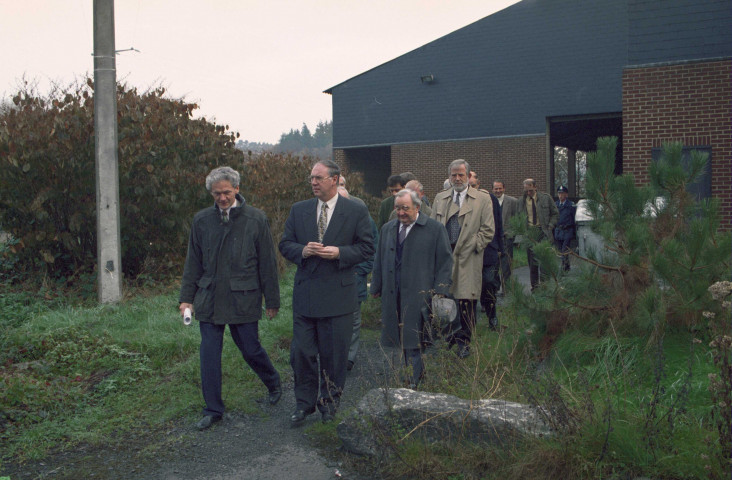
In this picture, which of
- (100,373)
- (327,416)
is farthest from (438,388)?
(100,373)

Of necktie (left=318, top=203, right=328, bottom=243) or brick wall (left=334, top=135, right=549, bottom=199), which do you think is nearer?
necktie (left=318, top=203, right=328, bottom=243)

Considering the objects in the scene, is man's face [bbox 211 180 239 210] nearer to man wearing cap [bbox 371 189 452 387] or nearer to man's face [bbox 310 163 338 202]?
man's face [bbox 310 163 338 202]

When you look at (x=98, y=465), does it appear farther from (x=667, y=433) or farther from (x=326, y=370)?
(x=667, y=433)

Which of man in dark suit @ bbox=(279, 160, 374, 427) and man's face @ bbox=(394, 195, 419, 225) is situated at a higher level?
man's face @ bbox=(394, 195, 419, 225)

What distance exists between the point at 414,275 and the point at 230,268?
1488 mm

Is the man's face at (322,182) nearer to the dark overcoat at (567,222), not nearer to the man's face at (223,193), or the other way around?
the man's face at (223,193)

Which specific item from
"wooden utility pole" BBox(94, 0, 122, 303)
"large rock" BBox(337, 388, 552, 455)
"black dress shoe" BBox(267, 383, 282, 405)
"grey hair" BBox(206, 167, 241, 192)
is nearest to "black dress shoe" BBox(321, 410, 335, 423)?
"large rock" BBox(337, 388, 552, 455)

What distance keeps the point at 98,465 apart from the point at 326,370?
1.68 metres

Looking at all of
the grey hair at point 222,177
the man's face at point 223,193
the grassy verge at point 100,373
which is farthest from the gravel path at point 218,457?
the grey hair at point 222,177

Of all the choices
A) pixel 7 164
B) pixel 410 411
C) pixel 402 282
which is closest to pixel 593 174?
pixel 402 282

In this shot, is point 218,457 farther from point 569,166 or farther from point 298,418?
point 569,166

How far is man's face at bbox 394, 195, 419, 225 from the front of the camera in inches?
228

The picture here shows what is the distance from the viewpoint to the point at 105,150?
869cm

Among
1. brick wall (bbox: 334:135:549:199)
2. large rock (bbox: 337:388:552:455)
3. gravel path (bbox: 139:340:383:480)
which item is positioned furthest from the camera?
brick wall (bbox: 334:135:549:199)
